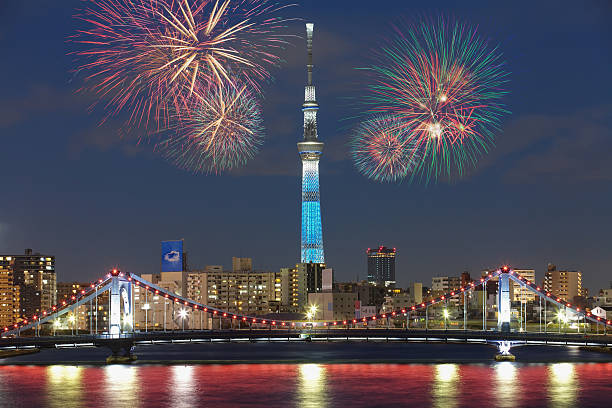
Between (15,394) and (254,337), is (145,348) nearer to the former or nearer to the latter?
(254,337)

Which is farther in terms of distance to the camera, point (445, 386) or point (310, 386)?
point (310, 386)

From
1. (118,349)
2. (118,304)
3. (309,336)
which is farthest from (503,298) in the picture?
(118,349)

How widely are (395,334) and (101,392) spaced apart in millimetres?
37314

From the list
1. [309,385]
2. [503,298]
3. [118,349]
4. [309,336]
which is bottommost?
[309,385]

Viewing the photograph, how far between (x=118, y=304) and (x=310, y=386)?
33.0 m

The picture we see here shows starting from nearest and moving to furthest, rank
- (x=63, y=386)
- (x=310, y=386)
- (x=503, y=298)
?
(x=310, y=386)
(x=63, y=386)
(x=503, y=298)

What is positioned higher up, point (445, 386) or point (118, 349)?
point (118, 349)

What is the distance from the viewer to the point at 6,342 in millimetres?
105875

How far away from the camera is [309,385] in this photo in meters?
95.2

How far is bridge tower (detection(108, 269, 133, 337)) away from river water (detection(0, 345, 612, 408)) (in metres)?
4.65

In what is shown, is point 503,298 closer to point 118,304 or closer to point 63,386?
point 118,304

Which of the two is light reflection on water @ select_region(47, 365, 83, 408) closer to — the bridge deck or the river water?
the river water

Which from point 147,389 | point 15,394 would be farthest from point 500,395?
point 15,394

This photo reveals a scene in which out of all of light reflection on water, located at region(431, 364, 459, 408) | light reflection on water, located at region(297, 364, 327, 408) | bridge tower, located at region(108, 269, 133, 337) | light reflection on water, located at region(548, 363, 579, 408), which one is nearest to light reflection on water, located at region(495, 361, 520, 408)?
light reflection on water, located at region(548, 363, 579, 408)
